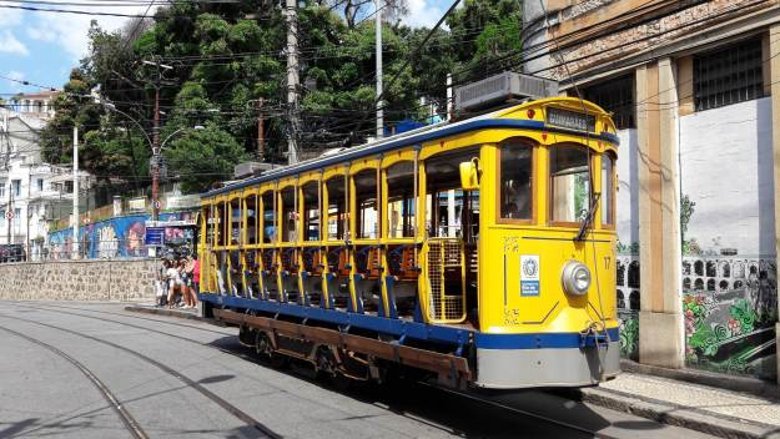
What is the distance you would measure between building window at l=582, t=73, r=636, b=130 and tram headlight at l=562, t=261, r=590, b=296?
5309 mm

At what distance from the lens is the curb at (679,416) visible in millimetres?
7363

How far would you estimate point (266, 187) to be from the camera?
11703 mm

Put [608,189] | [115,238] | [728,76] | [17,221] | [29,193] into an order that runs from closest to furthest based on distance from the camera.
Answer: [608,189] < [728,76] < [115,238] < [29,193] < [17,221]

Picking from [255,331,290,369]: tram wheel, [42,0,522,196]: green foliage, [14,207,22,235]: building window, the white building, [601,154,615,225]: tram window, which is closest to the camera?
[601,154,615,225]: tram window

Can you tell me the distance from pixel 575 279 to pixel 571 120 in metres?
1.71

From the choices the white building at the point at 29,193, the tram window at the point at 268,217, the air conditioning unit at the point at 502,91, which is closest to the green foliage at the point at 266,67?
the tram window at the point at 268,217

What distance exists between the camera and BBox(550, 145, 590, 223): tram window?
→ 742 centimetres

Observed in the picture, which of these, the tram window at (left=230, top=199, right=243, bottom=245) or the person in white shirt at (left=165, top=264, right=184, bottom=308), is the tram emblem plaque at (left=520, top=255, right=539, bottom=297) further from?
the person in white shirt at (left=165, top=264, right=184, bottom=308)

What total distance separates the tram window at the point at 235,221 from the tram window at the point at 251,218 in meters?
0.28

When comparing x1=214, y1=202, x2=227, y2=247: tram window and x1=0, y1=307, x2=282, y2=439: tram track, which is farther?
x1=214, y1=202, x2=227, y2=247: tram window

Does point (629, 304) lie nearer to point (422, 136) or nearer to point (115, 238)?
point (422, 136)

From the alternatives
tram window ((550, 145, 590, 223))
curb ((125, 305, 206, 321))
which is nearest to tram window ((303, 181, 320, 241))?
tram window ((550, 145, 590, 223))

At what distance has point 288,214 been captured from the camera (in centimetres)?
1128

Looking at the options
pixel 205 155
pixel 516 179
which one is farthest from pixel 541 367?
pixel 205 155
